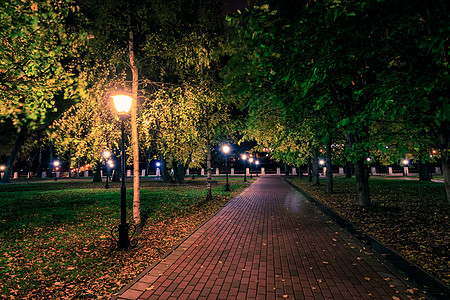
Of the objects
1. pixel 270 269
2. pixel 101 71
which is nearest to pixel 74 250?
pixel 270 269

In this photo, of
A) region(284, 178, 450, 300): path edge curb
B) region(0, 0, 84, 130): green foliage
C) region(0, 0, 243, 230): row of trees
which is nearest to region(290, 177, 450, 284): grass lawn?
region(284, 178, 450, 300): path edge curb

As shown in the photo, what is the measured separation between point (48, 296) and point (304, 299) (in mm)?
4304

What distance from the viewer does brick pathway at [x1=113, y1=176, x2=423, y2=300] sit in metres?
3.79

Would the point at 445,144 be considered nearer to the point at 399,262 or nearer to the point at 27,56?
the point at 399,262

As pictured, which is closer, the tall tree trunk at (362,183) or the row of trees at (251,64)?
the row of trees at (251,64)

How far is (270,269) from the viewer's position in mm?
4637

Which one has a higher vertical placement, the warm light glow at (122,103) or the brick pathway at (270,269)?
the warm light glow at (122,103)

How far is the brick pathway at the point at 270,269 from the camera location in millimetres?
3787

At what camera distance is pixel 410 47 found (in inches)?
211

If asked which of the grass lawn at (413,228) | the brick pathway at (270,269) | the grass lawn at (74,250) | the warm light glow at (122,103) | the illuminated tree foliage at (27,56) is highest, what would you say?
the illuminated tree foliage at (27,56)

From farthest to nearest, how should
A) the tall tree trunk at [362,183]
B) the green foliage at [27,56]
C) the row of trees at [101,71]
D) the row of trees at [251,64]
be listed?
the tall tree trunk at [362,183] → the row of trees at [101,71] → the green foliage at [27,56] → the row of trees at [251,64]

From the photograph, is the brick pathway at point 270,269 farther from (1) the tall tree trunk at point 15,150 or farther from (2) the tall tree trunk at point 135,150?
(1) the tall tree trunk at point 15,150

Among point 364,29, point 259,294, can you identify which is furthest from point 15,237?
point 364,29

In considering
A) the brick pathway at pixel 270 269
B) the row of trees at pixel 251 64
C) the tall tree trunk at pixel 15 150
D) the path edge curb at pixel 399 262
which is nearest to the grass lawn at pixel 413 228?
the path edge curb at pixel 399 262
